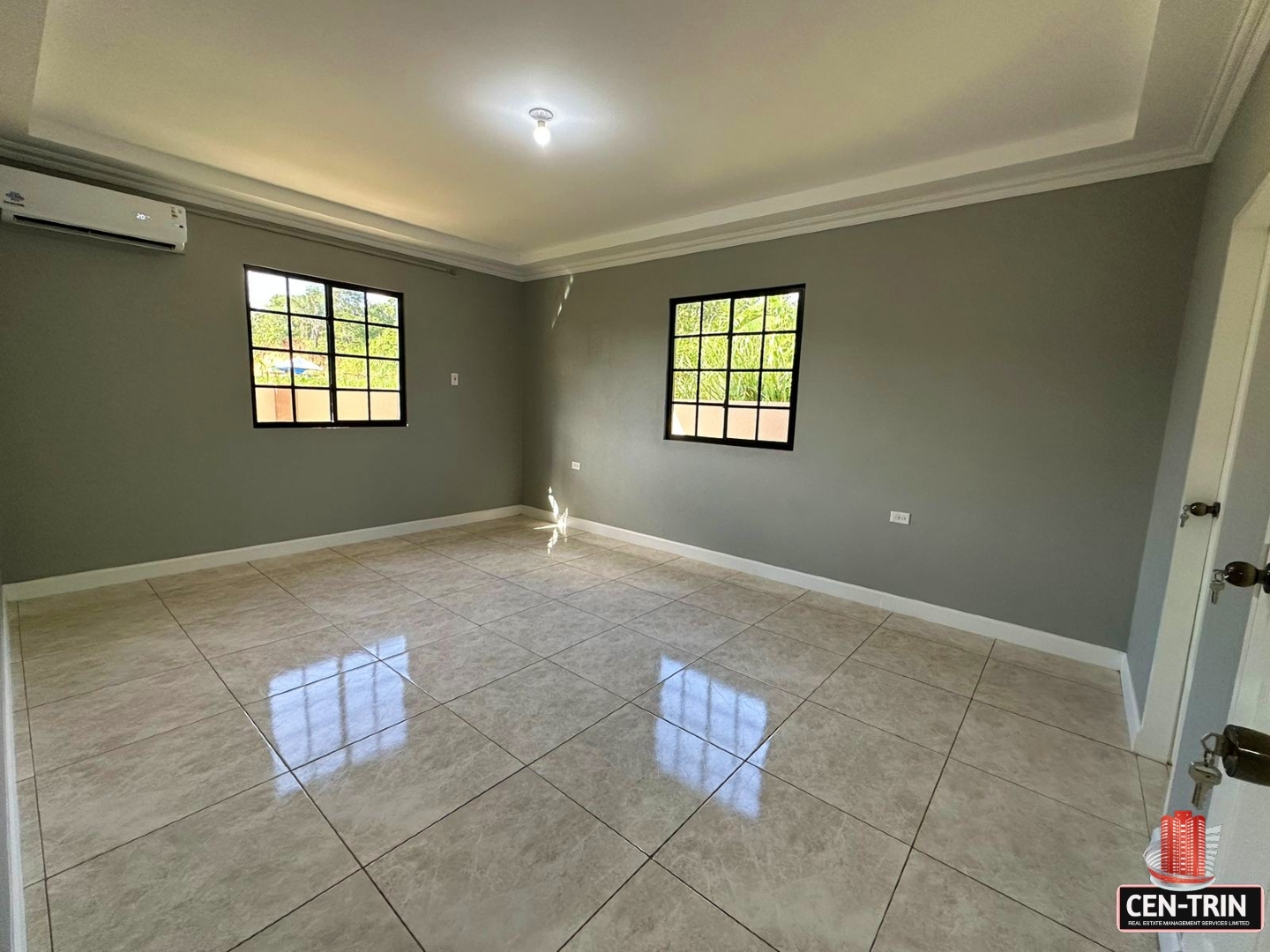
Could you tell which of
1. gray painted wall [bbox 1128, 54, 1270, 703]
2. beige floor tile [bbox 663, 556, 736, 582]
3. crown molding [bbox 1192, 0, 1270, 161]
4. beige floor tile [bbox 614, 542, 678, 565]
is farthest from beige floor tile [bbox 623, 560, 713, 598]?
crown molding [bbox 1192, 0, 1270, 161]

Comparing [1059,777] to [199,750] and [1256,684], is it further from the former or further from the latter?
[199,750]

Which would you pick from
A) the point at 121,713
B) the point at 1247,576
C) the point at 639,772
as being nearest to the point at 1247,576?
the point at 1247,576

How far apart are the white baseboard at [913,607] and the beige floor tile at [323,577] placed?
2.40 m

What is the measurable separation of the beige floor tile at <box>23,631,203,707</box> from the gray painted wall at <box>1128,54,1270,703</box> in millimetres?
4623

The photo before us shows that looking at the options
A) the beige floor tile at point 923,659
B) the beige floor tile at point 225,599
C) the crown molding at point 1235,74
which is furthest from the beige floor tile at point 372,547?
the crown molding at point 1235,74

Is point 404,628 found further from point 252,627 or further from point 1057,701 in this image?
point 1057,701

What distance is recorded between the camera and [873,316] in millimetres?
3525

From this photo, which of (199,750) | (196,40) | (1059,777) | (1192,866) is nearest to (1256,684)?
(1192,866)

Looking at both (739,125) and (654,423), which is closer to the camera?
(739,125)

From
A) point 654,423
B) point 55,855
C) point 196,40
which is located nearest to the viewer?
point 55,855

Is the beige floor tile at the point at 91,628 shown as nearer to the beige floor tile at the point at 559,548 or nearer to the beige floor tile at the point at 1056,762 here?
the beige floor tile at the point at 559,548

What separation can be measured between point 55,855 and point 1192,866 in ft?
10.3

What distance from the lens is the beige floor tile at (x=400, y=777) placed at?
5.52 feet

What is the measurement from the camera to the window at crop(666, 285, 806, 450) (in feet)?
13.1
